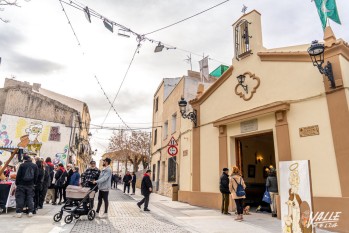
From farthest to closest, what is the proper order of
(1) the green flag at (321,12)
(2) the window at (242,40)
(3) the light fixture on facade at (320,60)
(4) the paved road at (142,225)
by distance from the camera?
(2) the window at (242,40), (1) the green flag at (321,12), (3) the light fixture on facade at (320,60), (4) the paved road at (142,225)

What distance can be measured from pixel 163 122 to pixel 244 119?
1048 centimetres

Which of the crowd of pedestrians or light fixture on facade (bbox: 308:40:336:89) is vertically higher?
light fixture on facade (bbox: 308:40:336:89)

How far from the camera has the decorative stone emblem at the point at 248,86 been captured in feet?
31.7

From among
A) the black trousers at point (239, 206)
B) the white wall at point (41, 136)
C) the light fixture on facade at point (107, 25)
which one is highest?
the light fixture on facade at point (107, 25)

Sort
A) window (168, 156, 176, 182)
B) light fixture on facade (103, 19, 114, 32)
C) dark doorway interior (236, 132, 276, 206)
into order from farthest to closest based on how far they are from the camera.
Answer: window (168, 156, 176, 182) < dark doorway interior (236, 132, 276, 206) < light fixture on facade (103, 19, 114, 32)

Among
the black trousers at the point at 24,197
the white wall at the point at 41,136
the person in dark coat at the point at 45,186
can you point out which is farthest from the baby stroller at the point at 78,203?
the white wall at the point at 41,136

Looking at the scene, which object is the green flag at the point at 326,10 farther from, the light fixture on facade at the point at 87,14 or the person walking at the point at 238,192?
the light fixture on facade at the point at 87,14

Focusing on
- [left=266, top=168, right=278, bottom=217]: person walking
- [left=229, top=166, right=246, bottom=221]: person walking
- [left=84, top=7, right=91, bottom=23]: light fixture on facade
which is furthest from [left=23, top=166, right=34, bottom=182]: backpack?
[left=266, top=168, right=278, bottom=217]: person walking

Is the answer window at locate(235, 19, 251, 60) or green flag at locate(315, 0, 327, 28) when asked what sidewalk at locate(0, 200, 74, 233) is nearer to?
window at locate(235, 19, 251, 60)

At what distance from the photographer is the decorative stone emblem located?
965 centimetres

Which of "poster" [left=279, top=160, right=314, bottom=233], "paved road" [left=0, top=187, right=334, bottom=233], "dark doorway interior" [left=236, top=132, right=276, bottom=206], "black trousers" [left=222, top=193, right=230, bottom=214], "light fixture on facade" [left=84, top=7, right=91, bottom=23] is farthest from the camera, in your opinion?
"dark doorway interior" [left=236, top=132, right=276, bottom=206]

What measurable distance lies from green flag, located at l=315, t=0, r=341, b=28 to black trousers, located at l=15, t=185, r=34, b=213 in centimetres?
971

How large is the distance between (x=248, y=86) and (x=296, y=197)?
226 inches

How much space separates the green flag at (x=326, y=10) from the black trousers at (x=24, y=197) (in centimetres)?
971
